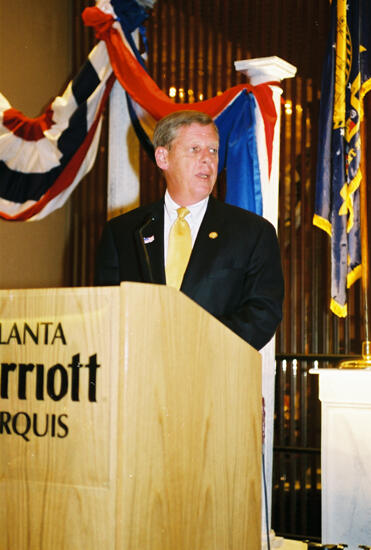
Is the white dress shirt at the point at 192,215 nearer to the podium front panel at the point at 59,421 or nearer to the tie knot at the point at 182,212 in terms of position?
the tie knot at the point at 182,212

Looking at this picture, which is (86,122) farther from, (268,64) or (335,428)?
(335,428)

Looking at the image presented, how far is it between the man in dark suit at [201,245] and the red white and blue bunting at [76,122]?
109cm

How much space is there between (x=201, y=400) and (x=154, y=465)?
0.63ft

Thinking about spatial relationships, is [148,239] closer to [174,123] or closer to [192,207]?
[192,207]

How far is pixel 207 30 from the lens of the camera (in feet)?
15.1

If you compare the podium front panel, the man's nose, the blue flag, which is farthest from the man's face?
the blue flag

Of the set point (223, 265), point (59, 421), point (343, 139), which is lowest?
point (59, 421)

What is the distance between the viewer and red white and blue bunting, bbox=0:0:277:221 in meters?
3.59

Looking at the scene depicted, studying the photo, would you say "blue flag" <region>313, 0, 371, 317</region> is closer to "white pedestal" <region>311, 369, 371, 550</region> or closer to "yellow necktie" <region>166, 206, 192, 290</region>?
"white pedestal" <region>311, 369, 371, 550</region>

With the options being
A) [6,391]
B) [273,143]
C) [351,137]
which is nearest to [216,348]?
[6,391]

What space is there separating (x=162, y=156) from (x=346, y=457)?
1477 millimetres

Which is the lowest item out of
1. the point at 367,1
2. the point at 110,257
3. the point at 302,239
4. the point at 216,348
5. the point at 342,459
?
the point at 342,459

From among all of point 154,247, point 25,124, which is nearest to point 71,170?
point 25,124

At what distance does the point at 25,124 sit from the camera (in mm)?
3697
